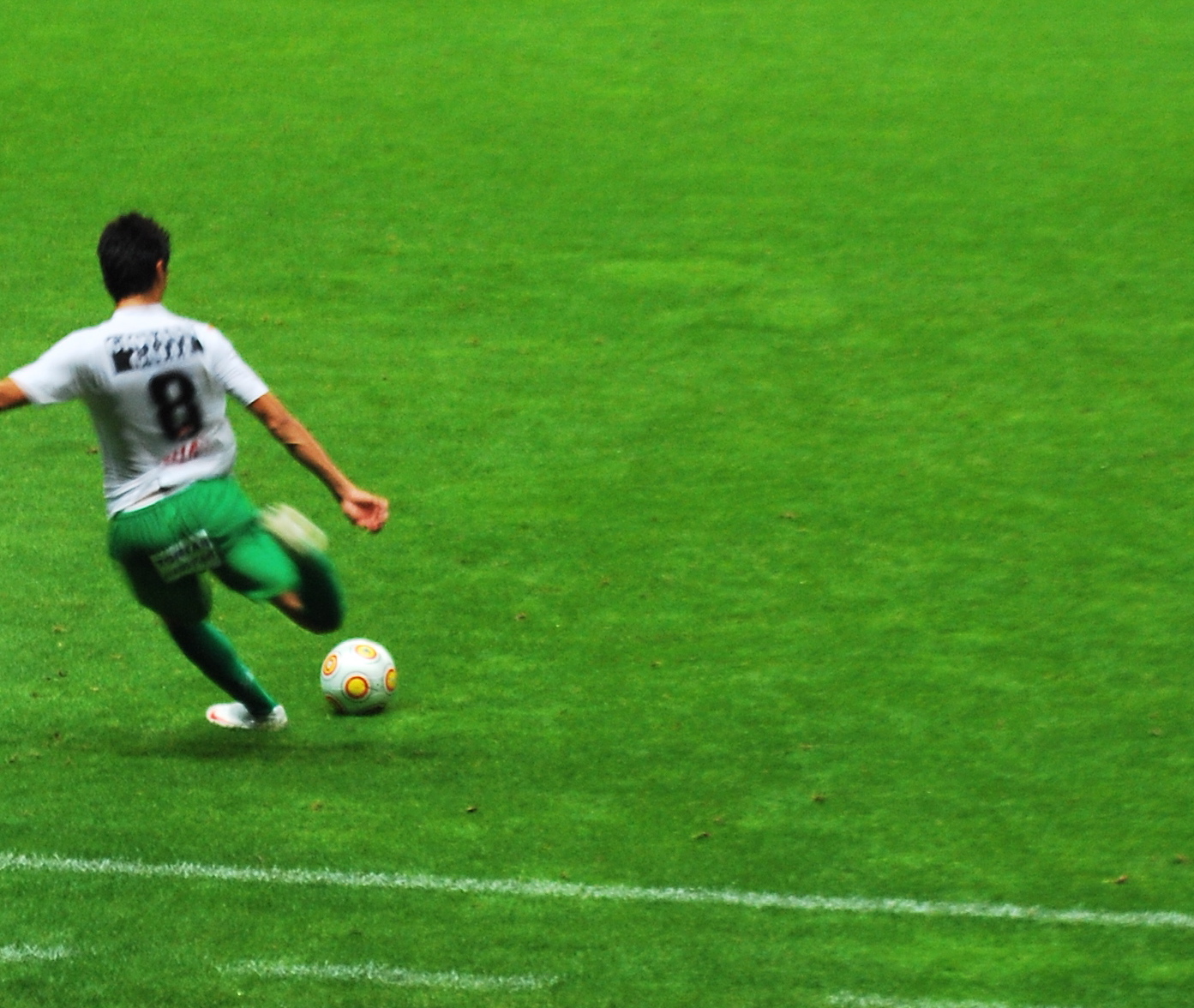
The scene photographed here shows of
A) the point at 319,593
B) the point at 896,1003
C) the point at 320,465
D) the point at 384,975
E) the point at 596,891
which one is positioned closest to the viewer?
the point at 896,1003


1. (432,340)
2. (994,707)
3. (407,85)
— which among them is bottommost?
(994,707)

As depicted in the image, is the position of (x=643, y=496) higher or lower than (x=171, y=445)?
lower

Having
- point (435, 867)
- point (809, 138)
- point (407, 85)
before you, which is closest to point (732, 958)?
point (435, 867)

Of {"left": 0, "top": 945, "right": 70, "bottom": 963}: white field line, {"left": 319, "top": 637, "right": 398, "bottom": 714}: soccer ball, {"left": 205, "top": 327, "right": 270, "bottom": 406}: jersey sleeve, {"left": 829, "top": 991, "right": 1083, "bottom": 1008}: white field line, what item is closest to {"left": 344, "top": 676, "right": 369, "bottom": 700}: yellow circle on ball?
{"left": 319, "top": 637, "right": 398, "bottom": 714}: soccer ball

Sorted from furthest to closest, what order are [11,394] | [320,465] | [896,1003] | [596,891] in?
1. [320,465]
2. [11,394]
3. [596,891]
4. [896,1003]

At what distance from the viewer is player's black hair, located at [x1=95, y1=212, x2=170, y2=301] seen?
6.32 meters

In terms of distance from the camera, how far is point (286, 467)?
10.1 m

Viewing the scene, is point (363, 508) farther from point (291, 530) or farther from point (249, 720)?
point (249, 720)

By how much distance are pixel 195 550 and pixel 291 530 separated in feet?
1.28

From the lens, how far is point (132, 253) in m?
6.32

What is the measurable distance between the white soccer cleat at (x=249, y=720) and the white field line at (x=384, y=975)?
1.74 meters

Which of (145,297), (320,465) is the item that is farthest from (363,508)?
(145,297)

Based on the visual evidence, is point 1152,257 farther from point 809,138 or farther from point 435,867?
point 435,867

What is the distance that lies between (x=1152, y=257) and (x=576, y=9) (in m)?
7.29
